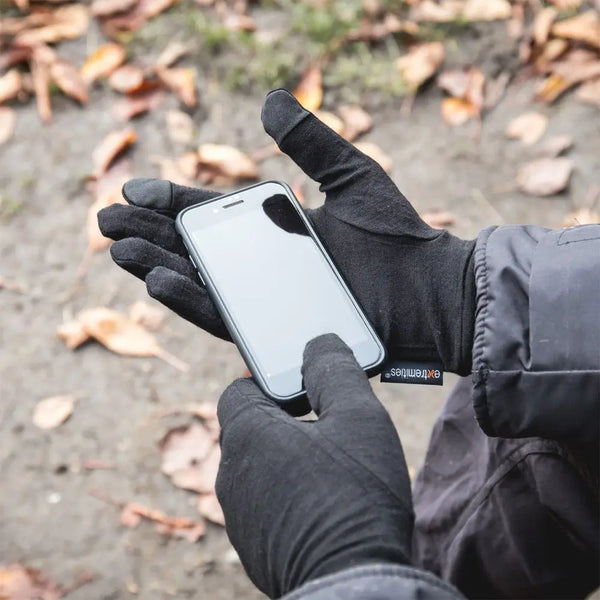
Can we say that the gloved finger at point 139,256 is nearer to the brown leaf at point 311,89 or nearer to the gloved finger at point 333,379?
the gloved finger at point 333,379

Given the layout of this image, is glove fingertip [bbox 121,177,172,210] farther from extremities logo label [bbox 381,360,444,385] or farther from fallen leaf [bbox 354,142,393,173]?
fallen leaf [bbox 354,142,393,173]

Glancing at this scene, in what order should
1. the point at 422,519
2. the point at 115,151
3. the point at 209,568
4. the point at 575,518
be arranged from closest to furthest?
the point at 575,518 < the point at 422,519 < the point at 209,568 < the point at 115,151

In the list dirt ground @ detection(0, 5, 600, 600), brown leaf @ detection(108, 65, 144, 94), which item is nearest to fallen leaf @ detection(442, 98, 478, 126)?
dirt ground @ detection(0, 5, 600, 600)

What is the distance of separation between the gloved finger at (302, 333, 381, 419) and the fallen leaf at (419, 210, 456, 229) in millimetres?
995

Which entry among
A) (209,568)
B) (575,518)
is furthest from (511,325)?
(209,568)

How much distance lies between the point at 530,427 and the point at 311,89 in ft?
4.77

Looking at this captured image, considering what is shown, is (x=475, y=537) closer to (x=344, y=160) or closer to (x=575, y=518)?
(x=575, y=518)

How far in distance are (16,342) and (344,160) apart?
103cm

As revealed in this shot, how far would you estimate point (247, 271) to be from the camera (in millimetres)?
1316

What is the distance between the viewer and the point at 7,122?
2244 millimetres

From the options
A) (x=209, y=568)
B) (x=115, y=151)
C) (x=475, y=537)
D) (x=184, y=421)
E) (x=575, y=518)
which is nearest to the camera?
(x=575, y=518)

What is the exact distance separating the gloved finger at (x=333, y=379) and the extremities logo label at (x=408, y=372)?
157 mm

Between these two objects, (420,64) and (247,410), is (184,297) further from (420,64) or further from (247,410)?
(420,64)

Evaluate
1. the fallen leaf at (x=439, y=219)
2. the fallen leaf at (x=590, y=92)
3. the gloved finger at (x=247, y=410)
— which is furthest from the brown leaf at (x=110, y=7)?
the gloved finger at (x=247, y=410)
